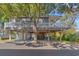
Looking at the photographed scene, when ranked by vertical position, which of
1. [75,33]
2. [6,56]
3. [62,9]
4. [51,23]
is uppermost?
[62,9]

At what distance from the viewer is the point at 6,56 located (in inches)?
76.5

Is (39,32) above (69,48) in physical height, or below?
above

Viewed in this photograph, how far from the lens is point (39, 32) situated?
195 centimetres

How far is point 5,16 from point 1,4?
17cm

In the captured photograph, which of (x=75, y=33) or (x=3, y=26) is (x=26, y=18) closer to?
(x=3, y=26)

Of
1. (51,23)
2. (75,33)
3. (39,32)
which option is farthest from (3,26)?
(75,33)

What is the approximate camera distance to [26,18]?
1.94 metres

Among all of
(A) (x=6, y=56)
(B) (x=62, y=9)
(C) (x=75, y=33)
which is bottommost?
(A) (x=6, y=56)

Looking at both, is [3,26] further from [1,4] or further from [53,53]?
[53,53]

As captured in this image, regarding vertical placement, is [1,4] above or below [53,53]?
above

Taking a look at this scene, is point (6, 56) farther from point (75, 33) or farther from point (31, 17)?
point (75, 33)

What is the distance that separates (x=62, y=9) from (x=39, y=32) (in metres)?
0.42

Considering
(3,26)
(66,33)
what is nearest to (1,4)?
(3,26)

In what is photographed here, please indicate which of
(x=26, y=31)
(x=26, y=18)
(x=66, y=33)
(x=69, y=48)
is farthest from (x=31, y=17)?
(x=69, y=48)
